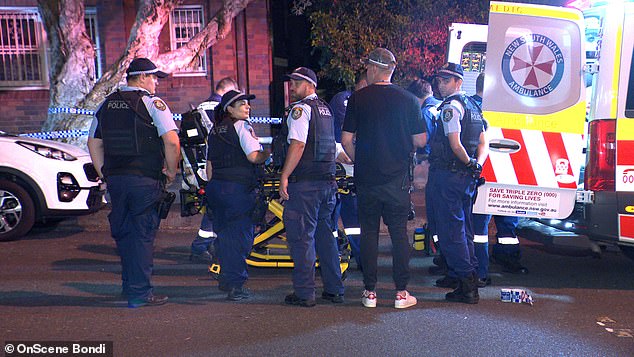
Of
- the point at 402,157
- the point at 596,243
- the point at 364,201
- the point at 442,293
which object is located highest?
the point at 402,157

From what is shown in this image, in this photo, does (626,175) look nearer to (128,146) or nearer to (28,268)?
(128,146)

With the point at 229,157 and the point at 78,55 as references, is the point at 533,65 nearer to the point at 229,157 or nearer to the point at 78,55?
the point at 229,157

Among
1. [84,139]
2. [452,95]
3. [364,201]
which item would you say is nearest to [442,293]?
[364,201]

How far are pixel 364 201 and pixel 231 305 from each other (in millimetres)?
1294

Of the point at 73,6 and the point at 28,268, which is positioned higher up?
the point at 73,6

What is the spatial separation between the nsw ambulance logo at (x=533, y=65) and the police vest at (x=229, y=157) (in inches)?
Result: 88.2

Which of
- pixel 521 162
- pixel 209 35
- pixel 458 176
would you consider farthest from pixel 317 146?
pixel 209 35

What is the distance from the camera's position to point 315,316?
5.04 metres

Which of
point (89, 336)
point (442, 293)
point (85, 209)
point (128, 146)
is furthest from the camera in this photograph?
point (85, 209)

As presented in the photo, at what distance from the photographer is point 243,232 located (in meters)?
5.34

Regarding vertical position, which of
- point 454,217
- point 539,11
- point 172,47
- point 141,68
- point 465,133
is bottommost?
point 454,217

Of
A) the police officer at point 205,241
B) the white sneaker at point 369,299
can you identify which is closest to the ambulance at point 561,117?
the white sneaker at point 369,299

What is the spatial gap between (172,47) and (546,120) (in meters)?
9.51

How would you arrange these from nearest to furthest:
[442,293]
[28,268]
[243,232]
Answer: [243,232] < [442,293] < [28,268]
